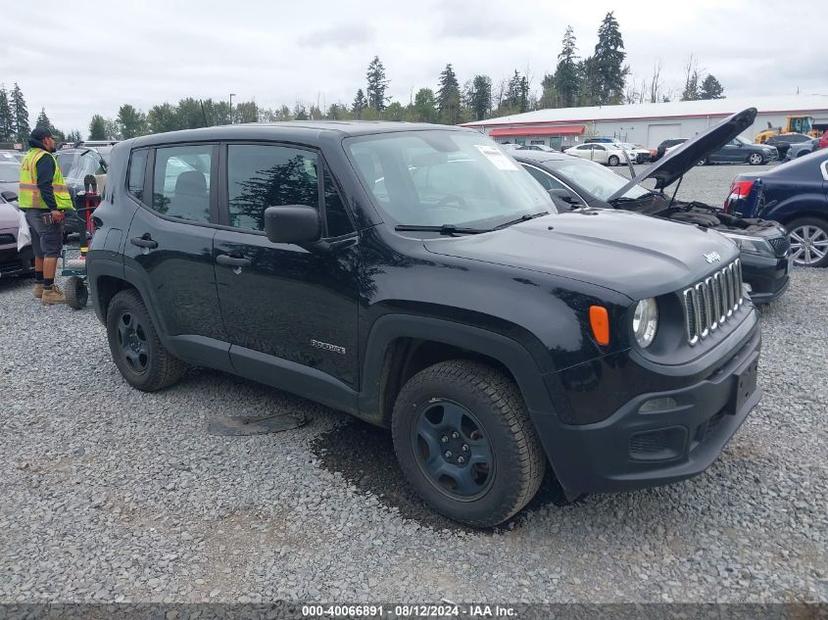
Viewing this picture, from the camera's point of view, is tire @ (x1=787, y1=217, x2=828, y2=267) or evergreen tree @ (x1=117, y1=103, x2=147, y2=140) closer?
tire @ (x1=787, y1=217, x2=828, y2=267)

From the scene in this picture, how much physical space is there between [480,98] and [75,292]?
285 feet

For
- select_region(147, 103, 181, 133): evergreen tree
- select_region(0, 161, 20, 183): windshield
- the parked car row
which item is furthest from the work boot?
select_region(147, 103, 181, 133): evergreen tree

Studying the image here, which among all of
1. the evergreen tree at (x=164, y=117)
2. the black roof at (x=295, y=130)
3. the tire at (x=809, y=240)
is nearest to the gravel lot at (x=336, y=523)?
the black roof at (x=295, y=130)

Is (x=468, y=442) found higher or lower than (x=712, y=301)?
lower

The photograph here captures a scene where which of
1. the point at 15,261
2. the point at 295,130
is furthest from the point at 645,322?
the point at 15,261

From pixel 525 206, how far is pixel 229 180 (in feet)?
5.86

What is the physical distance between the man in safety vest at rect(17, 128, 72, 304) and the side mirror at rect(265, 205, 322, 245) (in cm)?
590

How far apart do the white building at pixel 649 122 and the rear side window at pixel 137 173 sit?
54.9m

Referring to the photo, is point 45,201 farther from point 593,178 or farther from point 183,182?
point 593,178

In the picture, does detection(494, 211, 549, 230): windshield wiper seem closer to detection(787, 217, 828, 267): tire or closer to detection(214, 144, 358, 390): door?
detection(214, 144, 358, 390): door

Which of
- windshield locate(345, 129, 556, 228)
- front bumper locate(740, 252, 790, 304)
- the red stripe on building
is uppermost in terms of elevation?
the red stripe on building

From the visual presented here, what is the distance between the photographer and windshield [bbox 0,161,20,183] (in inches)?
440

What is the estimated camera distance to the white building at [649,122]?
57250 mm

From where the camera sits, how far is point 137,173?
4758mm
